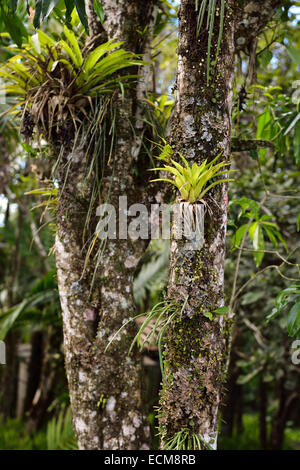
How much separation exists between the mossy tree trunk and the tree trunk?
455 millimetres

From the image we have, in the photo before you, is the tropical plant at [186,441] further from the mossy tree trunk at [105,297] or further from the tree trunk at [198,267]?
the mossy tree trunk at [105,297]

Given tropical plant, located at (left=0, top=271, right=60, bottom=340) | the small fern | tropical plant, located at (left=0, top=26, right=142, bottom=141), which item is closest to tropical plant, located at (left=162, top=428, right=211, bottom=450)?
the small fern

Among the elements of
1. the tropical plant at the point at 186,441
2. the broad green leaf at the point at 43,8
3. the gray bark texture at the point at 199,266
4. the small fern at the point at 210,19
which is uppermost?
the broad green leaf at the point at 43,8

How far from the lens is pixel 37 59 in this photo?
1587 millimetres

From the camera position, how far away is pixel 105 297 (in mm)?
1628

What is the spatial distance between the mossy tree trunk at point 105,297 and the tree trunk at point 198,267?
455 mm

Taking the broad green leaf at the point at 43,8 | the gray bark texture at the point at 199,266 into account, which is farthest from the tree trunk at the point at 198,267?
the broad green leaf at the point at 43,8

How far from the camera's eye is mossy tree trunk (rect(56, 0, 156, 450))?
1.57 m

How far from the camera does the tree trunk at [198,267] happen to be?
112 cm

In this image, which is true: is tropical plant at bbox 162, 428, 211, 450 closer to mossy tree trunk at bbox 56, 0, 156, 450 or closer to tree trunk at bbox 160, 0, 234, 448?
tree trunk at bbox 160, 0, 234, 448

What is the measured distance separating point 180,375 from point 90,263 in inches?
27.3

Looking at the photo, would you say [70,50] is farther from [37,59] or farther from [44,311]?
[44,311]

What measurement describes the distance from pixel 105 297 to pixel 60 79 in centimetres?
87
